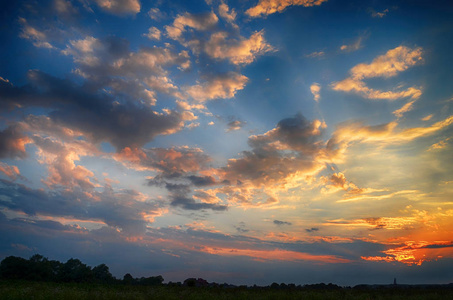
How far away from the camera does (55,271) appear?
90.2m

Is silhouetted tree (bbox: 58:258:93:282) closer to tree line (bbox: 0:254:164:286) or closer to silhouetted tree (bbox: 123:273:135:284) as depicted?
tree line (bbox: 0:254:164:286)

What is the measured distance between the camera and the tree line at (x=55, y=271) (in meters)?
77.9

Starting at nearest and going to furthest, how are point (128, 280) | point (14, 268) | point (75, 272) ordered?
point (14, 268) < point (75, 272) < point (128, 280)

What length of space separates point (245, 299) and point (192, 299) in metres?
6.07

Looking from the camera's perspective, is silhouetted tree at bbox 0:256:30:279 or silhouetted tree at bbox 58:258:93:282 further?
silhouetted tree at bbox 58:258:93:282

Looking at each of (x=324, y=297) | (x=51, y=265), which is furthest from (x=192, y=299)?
(x=51, y=265)

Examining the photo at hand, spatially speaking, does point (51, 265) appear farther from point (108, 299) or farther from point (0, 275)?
point (108, 299)

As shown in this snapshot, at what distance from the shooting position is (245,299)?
101ft

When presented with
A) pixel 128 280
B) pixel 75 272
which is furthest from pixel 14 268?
pixel 128 280

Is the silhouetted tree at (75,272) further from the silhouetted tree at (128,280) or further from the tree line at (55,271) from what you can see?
the silhouetted tree at (128,280)

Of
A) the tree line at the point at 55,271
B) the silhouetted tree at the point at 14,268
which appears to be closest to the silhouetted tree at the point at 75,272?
the tree line at the point at 55,271

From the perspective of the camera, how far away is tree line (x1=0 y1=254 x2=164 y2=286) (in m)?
77.9

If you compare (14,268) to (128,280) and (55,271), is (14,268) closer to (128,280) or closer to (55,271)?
(55,271)

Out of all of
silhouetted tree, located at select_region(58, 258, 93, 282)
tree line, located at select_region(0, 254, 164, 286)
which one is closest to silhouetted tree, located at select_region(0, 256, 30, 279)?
tree line, located at select_region(0, 254, 164, 286)
